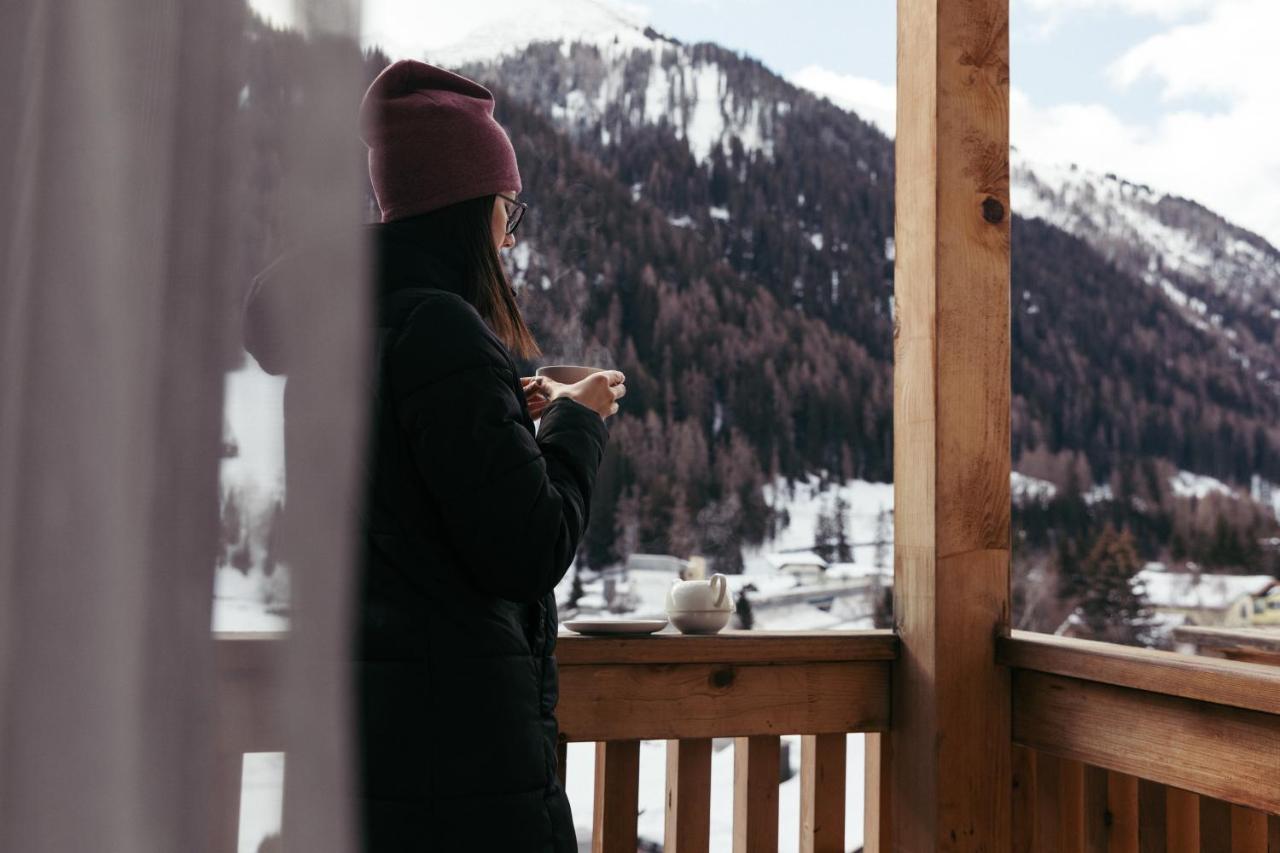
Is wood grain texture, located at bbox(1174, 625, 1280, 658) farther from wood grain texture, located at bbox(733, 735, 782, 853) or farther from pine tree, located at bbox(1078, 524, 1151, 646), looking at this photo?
wood grain texture, located at bbox(733, 735, 782, 853)

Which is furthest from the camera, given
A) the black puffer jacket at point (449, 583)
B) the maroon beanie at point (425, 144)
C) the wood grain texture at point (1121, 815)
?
the wood grain texture at point (1121, 815)

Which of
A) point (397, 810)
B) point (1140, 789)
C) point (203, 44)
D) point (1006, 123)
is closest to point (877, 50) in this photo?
point (1006, 123)

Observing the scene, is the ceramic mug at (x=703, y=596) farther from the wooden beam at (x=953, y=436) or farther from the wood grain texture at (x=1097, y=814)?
the wood grain texture at (x=1097, y=814)

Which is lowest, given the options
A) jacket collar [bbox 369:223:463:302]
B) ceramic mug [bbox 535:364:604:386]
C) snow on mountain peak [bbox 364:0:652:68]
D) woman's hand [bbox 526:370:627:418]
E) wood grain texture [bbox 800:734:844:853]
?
wood grain texture [bbox 800:734:844:853]

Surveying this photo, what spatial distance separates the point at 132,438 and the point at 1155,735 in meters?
1.55

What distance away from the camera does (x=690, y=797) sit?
5.92 feet

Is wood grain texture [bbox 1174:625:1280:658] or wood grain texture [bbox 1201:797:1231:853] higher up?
wood grain texture [bbox 1174:625:1280:658]

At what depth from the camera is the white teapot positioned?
1.79 meters

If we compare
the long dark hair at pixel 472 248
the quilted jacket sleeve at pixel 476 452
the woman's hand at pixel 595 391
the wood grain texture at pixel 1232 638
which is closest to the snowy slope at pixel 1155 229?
the wood grain texture at pixel 1232 638

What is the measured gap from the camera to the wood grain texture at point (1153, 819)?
5.62ft

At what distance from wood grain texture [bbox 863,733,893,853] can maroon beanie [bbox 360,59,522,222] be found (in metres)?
1.36

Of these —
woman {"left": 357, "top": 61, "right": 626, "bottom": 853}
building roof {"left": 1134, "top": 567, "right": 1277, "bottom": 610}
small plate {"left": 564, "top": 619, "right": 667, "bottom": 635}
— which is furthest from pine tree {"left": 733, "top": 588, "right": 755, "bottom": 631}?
woman {"left": 357, "top": 61, "right": 626, "bottom": 853}

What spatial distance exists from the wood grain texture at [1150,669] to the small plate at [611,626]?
640 millimetres

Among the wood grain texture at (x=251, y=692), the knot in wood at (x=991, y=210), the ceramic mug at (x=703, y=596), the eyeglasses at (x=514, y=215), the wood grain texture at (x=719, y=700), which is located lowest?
the wood grain texture at (x=719, y=700)
